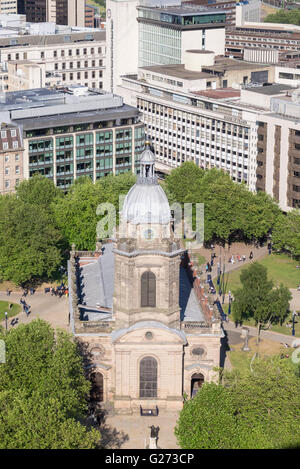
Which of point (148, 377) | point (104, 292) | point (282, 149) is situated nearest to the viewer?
point (148, 377)

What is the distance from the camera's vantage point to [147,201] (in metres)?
108

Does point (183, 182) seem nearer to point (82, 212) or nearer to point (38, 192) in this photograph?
point (38, 192)

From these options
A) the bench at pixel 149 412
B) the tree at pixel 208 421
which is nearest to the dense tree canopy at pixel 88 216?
the bench at pixel 149 412

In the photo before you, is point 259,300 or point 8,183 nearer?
point 259,300

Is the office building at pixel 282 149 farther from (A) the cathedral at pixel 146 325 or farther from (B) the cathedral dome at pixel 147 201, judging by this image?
(B) the cathedral dome at pixel 147 201

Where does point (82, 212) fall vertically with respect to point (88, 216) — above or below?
above

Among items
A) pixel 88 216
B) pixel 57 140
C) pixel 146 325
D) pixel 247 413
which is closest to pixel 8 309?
pixel 88 216

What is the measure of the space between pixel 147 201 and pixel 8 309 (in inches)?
1877

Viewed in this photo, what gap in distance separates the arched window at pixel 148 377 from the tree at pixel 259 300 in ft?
100

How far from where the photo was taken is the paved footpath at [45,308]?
466ft

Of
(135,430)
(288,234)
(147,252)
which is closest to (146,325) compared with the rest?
(147,252)

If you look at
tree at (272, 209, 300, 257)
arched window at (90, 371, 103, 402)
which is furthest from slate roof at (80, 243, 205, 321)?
tree at (272, 209, 300, 257)

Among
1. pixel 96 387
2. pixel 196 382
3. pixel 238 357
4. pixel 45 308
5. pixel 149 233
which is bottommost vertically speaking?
pixel 238 357

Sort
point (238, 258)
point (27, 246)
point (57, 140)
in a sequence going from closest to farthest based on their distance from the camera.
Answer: point (27, 246), point (238, 258), point (57, 140)
